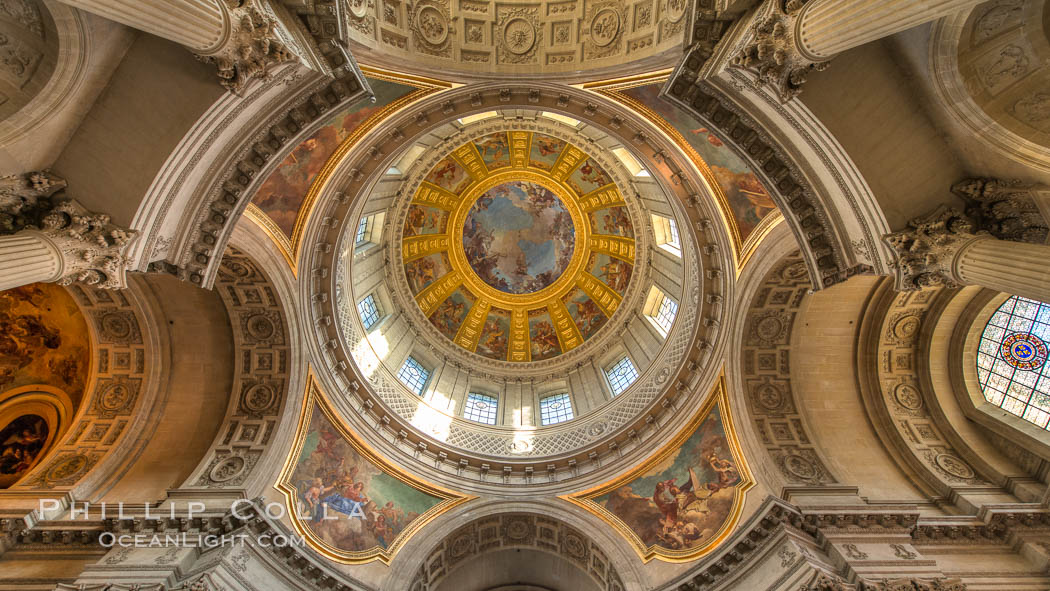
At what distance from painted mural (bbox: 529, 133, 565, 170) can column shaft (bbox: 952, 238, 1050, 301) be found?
18.5 metres

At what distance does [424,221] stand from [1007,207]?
2209cm

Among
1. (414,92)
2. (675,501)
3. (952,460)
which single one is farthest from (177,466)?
(952,460)

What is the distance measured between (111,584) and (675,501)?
1396cm

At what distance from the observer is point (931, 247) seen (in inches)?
316

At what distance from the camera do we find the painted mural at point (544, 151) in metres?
24.4

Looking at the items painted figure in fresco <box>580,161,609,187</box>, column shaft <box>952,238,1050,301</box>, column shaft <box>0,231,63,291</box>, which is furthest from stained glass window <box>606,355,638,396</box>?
column shaft <box>0,231,63,291</box>

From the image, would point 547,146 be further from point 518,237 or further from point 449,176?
point 518,237

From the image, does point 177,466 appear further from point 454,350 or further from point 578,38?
point 578,38

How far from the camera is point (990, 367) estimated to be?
13633mm

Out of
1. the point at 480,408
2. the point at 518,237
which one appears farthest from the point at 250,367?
the point at 518,237

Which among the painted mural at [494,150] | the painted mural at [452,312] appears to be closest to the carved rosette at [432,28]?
the painted mural at [494,150]

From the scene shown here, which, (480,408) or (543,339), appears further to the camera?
(543,339)

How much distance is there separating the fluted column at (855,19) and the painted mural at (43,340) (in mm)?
18642

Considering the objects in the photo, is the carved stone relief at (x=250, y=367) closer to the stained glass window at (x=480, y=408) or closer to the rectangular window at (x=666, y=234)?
the stained glass window at (x=480, y=408)
